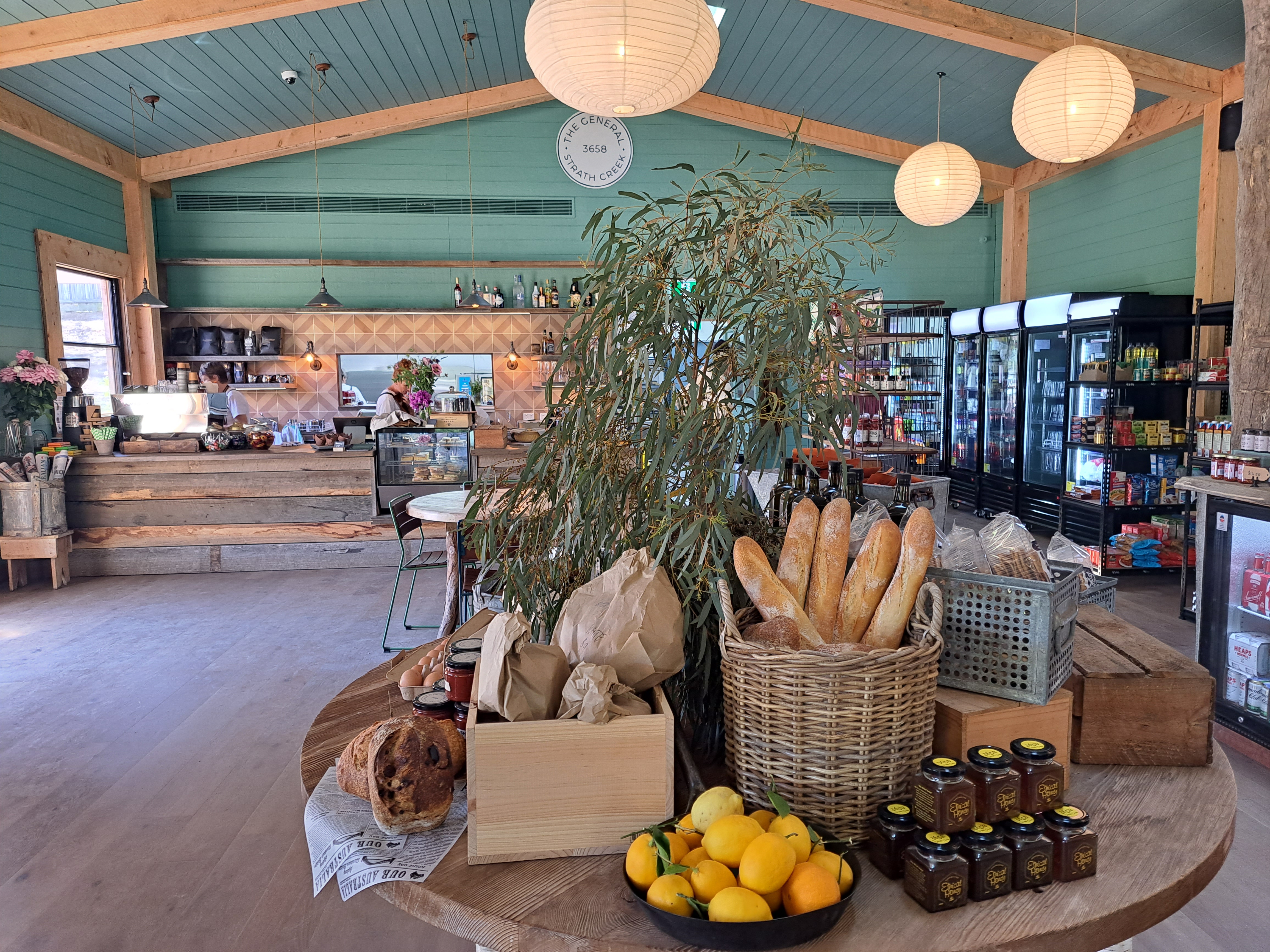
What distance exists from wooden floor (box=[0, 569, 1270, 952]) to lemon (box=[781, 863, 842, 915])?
170 cm

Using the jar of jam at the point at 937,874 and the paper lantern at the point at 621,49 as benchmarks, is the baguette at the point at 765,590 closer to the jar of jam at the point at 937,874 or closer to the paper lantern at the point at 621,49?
the jar of jam at the point at 937,874

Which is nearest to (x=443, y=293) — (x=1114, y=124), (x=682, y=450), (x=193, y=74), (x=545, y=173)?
(x=545, y=173)

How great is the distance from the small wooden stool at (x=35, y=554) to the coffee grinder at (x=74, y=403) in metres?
0.86

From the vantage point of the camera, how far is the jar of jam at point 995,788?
1088mm

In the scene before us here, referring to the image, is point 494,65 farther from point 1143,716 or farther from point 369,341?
point 1143,716

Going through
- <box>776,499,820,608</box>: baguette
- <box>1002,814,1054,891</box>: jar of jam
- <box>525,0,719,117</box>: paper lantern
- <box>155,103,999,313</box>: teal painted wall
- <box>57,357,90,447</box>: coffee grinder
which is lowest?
Answer: <box>1002,814,1054,891</box>: jar of jam

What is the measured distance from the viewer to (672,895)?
966 millimetres

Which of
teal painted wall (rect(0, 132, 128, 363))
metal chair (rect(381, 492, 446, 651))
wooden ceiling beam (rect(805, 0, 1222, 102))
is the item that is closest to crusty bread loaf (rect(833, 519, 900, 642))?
metal chair (rect(381, 492, 446, 651))

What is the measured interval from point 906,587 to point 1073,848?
1.25 feet

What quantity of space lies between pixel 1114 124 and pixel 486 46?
5.77 meters

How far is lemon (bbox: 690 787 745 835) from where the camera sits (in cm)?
105

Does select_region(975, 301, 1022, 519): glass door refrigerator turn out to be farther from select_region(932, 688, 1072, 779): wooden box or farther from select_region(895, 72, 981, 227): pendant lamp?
select_region(932, 688, 1072, 779): wooden box

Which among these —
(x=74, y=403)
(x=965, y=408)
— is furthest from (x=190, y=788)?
(x=965, y=408)

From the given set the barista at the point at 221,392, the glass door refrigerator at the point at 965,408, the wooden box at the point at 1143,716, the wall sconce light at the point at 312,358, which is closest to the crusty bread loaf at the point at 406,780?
the wooden box at the point at 1143,716
